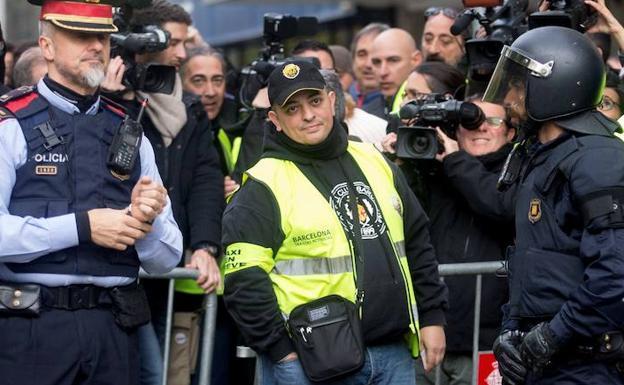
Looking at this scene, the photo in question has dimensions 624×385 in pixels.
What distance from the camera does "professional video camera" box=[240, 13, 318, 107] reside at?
7.21 metres

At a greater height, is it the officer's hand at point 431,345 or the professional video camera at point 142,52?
the professional video camera at point 142,52

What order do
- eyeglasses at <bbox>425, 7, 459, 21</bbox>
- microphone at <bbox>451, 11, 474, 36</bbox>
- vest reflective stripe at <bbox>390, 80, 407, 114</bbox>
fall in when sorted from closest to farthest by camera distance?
1. microphone at <bbox>451, 11, 474, 36</bbox>
2. vest reflective stripe at <bbox>390, 80, 407, 114</bbox>
3. eyeglasses at <bbox>425, 7, 459, 21</bbox>

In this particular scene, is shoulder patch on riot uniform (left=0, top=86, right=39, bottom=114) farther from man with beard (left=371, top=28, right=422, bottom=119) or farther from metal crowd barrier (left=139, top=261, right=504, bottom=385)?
man with beard (left=371, top=28, right=422, bottom=119)

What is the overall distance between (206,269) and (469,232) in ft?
4.39

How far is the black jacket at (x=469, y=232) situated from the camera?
6035 millimetres

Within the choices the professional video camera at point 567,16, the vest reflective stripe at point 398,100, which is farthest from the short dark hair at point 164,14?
the professional video camera at point 567,16

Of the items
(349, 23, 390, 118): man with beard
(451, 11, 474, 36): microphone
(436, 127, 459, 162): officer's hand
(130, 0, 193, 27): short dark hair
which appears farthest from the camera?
(349, 23, 390, 118): man with beard

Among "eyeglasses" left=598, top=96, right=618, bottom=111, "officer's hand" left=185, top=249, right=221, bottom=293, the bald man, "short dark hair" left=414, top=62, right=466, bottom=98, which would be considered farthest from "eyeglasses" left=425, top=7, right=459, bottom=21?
"officer's hand" left=185, top=249, right=221, bottom=293

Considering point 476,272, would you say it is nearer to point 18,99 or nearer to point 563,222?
point 563,222

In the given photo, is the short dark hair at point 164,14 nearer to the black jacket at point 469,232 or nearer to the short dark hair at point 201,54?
the short dark hair at point 201,54

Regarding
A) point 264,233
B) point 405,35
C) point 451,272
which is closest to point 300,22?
point 405,35

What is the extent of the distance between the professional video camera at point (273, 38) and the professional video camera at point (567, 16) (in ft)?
6.18

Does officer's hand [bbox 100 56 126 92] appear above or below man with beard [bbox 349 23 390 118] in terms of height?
above

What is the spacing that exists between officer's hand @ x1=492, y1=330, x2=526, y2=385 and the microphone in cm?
212
